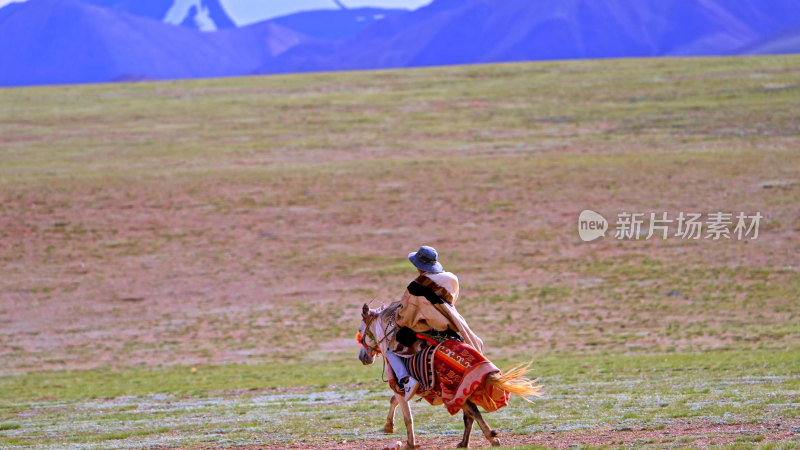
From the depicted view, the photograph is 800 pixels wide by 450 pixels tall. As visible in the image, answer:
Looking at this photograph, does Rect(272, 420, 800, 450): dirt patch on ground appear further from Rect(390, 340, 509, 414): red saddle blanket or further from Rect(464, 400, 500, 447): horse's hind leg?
Rect(390, 340, 509, 414): red saddle blanket

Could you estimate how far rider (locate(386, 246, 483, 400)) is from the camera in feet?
29.8

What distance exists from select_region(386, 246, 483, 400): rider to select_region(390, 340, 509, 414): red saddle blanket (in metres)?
0.16

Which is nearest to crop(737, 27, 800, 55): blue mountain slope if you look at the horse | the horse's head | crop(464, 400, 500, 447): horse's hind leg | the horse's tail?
the horse's head

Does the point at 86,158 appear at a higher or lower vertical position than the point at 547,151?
higher

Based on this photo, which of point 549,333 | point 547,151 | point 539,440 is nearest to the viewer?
point 539,440

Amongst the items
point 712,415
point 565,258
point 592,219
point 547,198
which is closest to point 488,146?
point 547,198

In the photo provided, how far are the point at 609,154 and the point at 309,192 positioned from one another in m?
12.4

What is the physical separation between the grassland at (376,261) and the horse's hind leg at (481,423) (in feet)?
2.77

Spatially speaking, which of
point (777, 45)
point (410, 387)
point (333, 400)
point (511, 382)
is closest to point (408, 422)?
point (410, 387)

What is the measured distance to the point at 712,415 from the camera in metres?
10.1

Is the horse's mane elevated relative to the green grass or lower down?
elevated

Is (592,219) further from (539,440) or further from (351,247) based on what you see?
(539,440)

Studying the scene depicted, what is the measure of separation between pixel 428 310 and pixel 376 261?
57.2 feet

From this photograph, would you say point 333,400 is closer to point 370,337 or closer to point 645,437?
point 370,337
